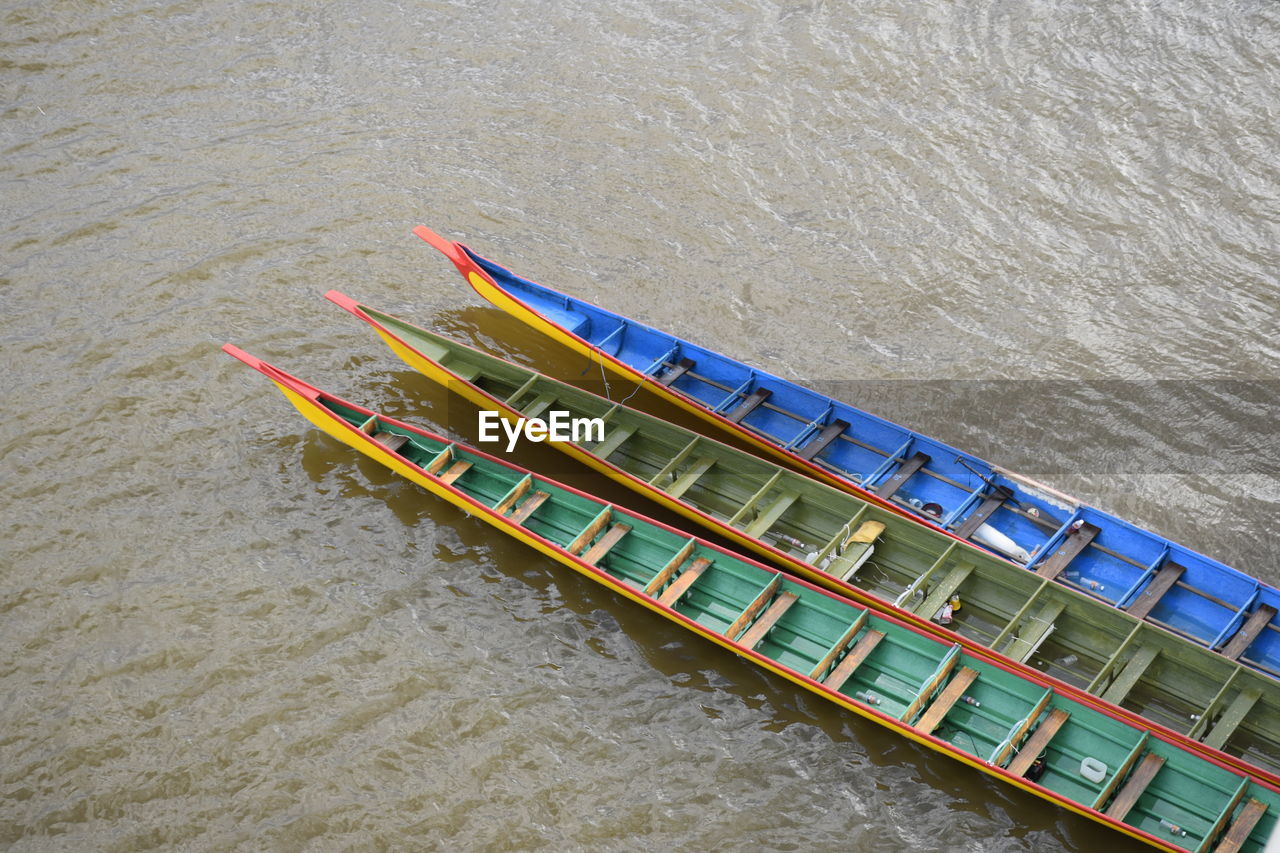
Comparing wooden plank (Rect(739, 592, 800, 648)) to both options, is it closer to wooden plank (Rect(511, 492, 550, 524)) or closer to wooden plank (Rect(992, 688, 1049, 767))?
wooden plank (Rect(992, 688, 1049, 767))

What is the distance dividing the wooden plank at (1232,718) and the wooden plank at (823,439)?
15.2 ft

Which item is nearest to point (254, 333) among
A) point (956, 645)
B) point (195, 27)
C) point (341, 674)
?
point (341, 674)

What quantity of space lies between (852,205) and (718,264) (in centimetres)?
235

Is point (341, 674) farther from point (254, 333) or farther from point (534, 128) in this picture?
point (534, 128)

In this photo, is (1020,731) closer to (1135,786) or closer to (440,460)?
(1135,786)

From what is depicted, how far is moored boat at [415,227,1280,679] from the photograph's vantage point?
10.8 metres

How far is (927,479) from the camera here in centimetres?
1236

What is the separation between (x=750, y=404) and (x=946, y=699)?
13.4 feet

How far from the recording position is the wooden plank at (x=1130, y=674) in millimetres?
10203

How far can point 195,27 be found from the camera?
63.7ft

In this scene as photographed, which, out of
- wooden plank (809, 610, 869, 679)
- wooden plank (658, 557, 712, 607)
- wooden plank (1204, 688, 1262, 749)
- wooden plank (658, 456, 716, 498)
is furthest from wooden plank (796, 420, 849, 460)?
wooden plank (1204, 688, 1262, 749)

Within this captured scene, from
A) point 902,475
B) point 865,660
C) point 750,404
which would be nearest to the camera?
point 865,660

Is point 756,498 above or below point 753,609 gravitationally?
above

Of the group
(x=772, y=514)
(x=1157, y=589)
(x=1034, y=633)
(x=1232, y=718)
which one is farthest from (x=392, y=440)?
(x=1232, y=718)
